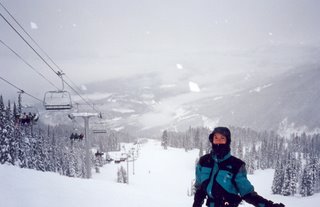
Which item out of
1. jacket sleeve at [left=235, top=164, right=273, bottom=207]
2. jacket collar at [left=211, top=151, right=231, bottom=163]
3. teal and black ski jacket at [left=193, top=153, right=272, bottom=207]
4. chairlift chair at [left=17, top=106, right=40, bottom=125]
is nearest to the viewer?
jacket sleeve at [left=235, top=164, right=273, bottom=207]

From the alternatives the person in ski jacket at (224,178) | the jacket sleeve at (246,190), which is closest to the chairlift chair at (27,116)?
the person in ski jacket at (224,178)

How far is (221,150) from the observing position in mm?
4754

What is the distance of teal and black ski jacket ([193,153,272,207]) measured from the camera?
4.50 metres

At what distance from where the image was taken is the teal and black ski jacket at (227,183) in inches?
177

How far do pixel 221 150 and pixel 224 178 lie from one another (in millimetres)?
474

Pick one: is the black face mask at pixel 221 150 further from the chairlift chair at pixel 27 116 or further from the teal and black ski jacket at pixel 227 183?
the chairlift chair at pixel 27 116

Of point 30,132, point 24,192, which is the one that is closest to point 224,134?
point 24,192

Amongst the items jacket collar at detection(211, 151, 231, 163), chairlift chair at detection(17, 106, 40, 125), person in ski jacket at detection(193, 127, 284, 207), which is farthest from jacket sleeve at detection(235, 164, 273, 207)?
chairlift chair at detection(17, 106, 40, 125)

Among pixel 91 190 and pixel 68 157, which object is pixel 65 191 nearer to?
pixel 91 190

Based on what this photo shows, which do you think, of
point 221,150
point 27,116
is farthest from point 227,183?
point 27,116

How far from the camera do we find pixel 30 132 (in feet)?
236

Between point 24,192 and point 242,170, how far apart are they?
29.4 ft

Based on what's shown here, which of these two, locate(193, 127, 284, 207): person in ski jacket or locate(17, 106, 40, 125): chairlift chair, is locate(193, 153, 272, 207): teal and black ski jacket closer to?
locate(193, 127, 284, 207): person in ski jacket

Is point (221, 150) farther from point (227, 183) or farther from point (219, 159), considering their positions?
point (227, 183)
